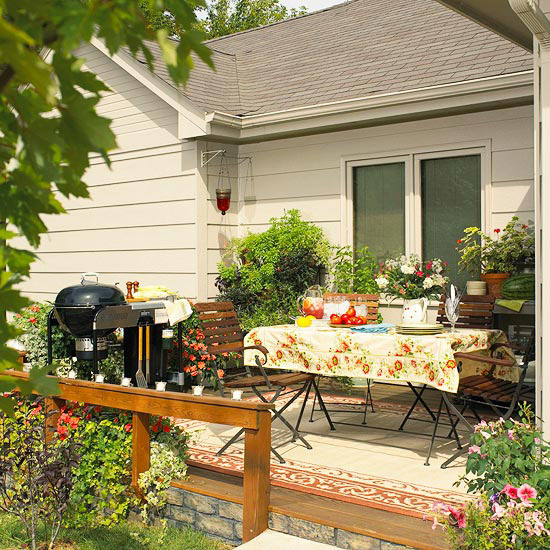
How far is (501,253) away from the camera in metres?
7.10

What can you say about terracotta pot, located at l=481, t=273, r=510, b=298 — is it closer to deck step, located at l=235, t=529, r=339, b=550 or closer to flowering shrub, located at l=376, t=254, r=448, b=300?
flowering shrub, located at l=376, t=254, r=448, b=300

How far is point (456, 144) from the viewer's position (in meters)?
7.79

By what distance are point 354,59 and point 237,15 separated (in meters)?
18.4

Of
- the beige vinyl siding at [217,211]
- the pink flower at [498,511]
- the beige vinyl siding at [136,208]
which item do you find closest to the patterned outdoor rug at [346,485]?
the pink flower at [498,511]

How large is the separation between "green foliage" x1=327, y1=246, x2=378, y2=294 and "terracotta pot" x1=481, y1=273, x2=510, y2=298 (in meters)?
1.43

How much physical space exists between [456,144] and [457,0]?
8.80 ft

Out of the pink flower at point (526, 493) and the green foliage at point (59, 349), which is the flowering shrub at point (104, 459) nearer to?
the green foliage at point (59, 349)

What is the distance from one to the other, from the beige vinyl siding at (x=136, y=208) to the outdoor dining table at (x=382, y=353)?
3.42 m

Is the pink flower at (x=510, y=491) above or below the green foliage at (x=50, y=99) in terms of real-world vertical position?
below

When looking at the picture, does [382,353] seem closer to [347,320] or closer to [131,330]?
[347,320]

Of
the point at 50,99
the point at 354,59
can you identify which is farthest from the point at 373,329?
the point at 354,59

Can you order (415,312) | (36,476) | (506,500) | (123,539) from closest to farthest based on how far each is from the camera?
1. (506,500)
2. (123,539)
3. (36,476)
4. (415,312)

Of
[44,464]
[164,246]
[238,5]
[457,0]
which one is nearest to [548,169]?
[457,0]

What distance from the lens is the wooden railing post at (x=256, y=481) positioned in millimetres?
4199
